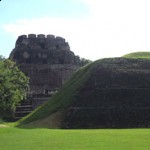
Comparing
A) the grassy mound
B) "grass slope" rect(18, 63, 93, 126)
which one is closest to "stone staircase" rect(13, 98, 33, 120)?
"grass slope" rect(18, 63, 93, 126)

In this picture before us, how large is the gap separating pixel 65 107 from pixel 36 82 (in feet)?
51.4

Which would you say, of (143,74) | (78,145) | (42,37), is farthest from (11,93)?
(42,37)

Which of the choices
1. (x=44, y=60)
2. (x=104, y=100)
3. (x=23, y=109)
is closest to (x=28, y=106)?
(x=23, y=109)

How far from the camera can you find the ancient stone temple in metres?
42.8

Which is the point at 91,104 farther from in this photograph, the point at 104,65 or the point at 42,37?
the point at 42,37

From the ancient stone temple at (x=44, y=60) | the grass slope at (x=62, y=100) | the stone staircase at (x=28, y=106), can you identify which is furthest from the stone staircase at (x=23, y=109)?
the grass slope at (x=62, y=100)

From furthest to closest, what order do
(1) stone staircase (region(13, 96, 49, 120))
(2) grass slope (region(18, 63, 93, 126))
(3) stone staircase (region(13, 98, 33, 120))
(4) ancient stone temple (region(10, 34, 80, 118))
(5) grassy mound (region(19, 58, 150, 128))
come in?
1. (4) ancient stone temple (region(10, 34, 80, 118))
2. (1) stone staircase (region(13, 96, 49, 120))
3. (3) stone staircase (region(13, 98, 33, 120))
4. (2) grass slope (region(18, 63, 93, 126))
5. (5) grassy mound (region(19, 58, 150, 128))

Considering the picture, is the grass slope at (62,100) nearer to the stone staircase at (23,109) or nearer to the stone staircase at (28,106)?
the stone staircase at (23,109)

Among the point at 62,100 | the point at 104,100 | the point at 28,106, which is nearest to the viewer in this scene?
the point at 104,100

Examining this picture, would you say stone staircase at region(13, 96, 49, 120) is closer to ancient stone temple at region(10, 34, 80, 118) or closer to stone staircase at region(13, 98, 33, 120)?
stone staircase at region(13, 98, 33, 120)

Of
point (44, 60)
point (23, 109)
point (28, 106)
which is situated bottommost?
point (23, 109)

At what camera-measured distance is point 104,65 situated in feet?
103

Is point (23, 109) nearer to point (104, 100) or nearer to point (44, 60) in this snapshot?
point (44, 60)

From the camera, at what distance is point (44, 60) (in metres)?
44.0
